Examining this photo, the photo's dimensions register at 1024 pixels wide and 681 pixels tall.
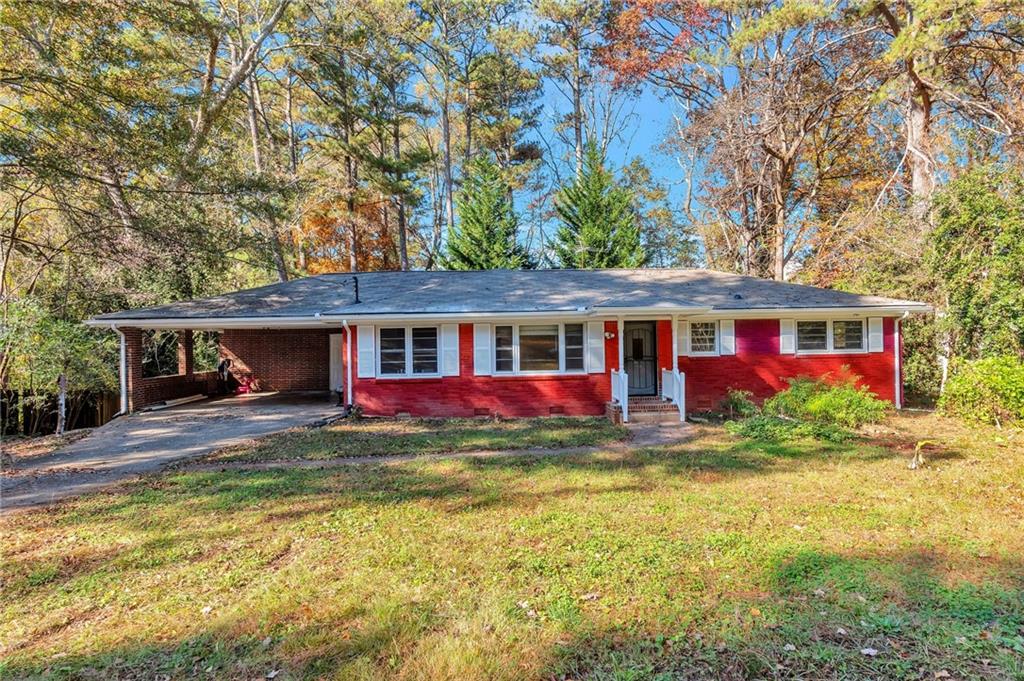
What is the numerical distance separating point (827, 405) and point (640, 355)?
4.34 m

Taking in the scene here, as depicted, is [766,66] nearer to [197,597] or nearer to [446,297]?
[446,297]

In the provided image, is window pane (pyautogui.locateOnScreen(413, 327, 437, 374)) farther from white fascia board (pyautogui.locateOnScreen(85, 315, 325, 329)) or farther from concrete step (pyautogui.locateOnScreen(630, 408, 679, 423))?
concrete step (pyautogui.locateOnScreen(630, 408, 679, 423))

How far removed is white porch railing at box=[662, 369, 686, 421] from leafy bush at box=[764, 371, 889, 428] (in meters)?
1.72

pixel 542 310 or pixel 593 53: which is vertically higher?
pixel 593 53

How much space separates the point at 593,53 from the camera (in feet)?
81.1

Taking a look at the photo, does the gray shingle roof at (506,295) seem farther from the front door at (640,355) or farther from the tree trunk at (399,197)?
the tree trunk at (399,197)

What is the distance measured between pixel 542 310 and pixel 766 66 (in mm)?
14137

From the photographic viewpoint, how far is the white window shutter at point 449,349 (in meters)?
11.9

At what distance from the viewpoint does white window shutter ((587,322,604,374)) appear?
11.9m

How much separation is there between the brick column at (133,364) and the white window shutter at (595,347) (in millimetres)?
11456

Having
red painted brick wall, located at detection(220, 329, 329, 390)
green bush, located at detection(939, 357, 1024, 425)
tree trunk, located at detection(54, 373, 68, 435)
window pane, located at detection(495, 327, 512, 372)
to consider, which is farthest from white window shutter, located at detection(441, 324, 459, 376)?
green bush, located at detection(939, 357, 1024, 425)

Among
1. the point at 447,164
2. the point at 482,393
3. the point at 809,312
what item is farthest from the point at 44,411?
the point at 447,164

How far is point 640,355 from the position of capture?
1280 cm

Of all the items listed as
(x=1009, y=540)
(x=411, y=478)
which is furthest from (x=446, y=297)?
(x=1009, y=540)
